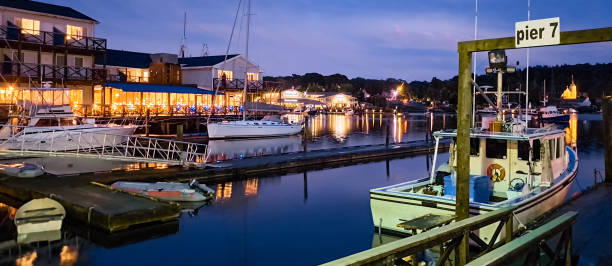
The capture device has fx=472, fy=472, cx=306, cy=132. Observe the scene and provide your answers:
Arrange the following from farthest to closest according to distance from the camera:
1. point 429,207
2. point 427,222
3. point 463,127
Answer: point 429,207 < point 427,222 < point 463,127

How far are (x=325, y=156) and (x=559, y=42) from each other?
2234 cm

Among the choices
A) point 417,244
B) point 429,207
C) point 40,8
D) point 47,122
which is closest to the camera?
point 417,244

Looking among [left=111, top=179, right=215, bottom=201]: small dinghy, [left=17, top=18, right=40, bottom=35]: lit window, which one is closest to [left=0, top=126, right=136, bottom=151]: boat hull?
[left=111, top=179, right=215, bottom=201]: small dinghy

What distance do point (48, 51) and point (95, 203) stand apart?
31.6m

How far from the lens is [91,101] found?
141ft

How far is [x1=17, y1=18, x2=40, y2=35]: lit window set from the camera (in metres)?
39.7

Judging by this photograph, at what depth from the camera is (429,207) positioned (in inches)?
474

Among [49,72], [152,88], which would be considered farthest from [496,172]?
[152,88]

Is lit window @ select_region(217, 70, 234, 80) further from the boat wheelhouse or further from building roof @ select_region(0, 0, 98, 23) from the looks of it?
the boat wheelhouse

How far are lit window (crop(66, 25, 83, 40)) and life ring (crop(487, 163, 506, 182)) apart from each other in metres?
39.0

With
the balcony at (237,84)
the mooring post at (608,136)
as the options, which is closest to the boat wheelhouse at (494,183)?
the mooring post at (608,136)

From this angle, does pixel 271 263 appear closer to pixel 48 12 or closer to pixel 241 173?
pixel 241 173

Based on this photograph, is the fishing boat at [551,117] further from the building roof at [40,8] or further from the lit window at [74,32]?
the building roof at [40,8]

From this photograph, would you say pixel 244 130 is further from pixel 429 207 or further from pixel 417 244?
pixel 417 244
